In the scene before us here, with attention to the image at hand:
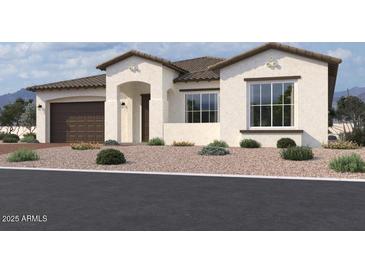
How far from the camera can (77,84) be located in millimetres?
26344

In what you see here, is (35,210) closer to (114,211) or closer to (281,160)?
(114,211)

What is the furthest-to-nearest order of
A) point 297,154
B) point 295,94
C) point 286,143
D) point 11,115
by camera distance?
point 11,115 < point 295,94 < point 286,143 < point 297,154

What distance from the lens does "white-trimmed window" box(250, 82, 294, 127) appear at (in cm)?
A: 1961

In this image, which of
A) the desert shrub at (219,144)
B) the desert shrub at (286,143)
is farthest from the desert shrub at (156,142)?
the desert shrub at (286,143)

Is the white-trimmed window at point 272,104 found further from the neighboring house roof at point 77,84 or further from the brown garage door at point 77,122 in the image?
the brown garage door at point 77,122

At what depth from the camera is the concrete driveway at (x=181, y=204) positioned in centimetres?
633

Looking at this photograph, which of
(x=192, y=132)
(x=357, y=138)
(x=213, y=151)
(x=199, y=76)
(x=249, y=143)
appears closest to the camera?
(x=213, y=151)

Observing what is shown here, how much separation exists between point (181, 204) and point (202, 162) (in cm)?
720

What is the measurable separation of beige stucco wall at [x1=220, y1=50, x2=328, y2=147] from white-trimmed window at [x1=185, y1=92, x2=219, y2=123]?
2.64 metres

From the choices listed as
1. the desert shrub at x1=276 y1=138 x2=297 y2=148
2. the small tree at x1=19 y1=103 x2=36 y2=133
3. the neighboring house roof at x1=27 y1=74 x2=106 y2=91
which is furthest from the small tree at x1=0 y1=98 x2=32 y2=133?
the desert shrub at x1=276 y1=138 x2=297 y2=148

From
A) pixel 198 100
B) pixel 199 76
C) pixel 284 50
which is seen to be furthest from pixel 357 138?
pixel 199 76

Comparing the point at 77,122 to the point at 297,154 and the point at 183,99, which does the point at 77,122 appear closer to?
the point at 183,99

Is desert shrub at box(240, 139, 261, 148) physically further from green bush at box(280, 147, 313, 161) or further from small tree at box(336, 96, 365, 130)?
small tree at box(336, 96, 365, 130)

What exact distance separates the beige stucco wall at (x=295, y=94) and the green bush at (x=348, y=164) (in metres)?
6.45
